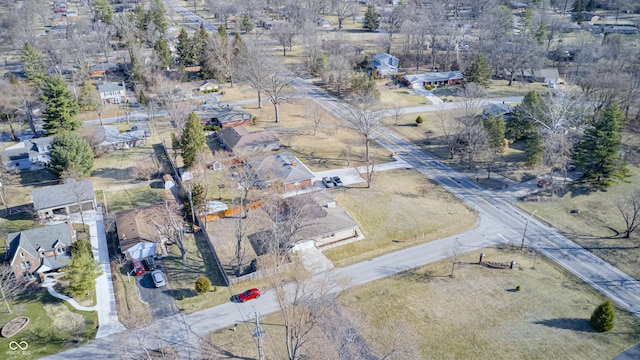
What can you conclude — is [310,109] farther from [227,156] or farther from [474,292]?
[474,292]

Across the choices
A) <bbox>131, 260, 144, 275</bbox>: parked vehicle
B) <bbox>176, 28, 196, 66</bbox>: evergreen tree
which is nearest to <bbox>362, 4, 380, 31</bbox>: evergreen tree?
<bbox>176, 28, 196, 66</bbox>: evergreen tree

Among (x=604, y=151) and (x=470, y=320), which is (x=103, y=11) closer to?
(x=604, y=151)

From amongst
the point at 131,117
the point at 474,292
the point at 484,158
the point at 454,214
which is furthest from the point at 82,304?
the point at 484,158

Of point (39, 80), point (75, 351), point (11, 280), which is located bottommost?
point (75, 351)

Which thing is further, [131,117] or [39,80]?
[39,80]

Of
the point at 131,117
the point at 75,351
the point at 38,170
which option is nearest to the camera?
the point at 75,351

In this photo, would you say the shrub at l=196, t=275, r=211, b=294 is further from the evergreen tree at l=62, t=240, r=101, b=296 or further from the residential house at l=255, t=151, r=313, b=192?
the residential house at l=255, t=151, r=313, b=192

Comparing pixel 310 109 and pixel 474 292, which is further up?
pixel 310 109

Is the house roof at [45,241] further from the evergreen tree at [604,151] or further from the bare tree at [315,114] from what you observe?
the evergreen tree at [604,151]
